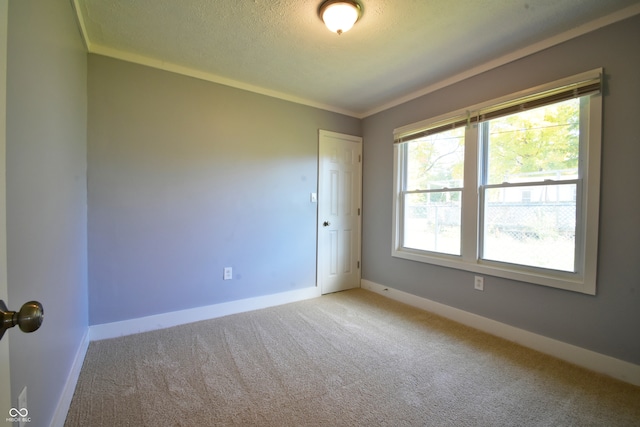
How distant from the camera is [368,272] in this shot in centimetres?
384

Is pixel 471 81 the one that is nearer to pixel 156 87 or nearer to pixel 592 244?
pixel 592 244

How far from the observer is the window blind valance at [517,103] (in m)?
1.94

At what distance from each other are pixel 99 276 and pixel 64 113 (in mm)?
1386

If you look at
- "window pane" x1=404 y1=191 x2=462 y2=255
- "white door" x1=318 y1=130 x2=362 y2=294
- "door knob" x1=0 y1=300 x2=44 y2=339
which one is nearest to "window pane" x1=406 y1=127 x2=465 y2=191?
"window pane" x1=404 y1=191 x2=462 y2=255

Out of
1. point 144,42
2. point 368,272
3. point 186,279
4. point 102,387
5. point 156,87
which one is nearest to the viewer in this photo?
point 102,387

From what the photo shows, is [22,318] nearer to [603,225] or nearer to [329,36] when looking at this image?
[329,36]

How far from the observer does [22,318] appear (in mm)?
525

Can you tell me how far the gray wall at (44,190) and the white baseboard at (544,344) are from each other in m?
3.02

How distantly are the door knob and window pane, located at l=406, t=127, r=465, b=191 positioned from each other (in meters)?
3.08

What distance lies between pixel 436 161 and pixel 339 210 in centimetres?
137

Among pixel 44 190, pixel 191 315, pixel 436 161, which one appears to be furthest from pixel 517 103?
pixel 191 315

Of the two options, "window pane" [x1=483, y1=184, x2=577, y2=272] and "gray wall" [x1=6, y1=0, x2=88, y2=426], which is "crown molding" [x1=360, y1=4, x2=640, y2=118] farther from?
"gray wall" [x1=6, y1=0, x2=88, y2=426]

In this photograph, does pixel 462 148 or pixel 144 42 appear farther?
pixel 462 148

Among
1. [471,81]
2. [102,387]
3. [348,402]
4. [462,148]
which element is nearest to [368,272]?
[462,148]
